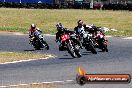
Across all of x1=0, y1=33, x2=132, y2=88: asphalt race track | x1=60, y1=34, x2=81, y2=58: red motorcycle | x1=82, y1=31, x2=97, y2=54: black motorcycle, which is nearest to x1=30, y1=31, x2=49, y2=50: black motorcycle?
x1=0, y1=33, x2=132, y2=88: asphalt race track

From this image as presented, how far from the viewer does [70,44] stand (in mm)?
24016

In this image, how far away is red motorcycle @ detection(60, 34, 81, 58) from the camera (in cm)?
2380

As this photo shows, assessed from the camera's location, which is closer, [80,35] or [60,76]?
[60,76]

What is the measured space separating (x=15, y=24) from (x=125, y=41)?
20.0m

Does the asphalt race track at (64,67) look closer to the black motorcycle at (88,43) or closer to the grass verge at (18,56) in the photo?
the black motorcycle at (88,43)

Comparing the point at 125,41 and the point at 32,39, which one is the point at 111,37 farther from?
the point at 32,39

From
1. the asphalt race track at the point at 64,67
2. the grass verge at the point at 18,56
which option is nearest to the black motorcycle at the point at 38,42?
the asphalt race track at the point at 64,67

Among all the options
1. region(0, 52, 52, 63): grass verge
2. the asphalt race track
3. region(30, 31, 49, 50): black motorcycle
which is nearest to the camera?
the asphalt race track

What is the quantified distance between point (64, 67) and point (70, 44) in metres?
3.58

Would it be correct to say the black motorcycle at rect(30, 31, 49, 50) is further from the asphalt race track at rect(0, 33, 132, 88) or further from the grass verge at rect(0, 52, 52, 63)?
the grass verge at rect(0, 52, 52, 63)

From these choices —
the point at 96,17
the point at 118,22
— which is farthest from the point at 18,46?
the point at 96,17

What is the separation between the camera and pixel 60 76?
707 inches

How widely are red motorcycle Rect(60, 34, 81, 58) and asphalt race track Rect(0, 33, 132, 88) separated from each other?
0.34 meters

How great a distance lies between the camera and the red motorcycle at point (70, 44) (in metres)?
23.8
